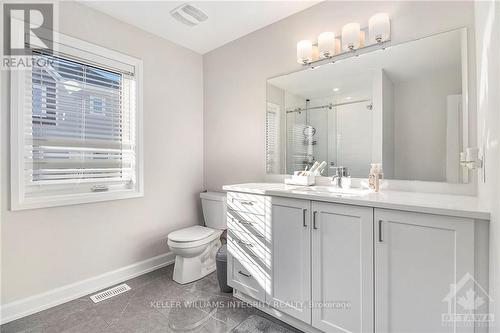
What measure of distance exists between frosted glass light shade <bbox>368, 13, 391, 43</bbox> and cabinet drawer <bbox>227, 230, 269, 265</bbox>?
165 centimetres

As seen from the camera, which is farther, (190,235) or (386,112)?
(190,235)

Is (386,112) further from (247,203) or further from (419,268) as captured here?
(247,203)

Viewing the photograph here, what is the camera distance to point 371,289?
1236 mm

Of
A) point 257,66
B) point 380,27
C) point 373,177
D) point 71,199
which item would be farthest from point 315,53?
point 71,199

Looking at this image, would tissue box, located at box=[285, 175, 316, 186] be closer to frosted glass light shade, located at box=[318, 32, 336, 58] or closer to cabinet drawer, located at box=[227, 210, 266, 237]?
cabinet drawer, located at box=[227, 210, 266, 237]

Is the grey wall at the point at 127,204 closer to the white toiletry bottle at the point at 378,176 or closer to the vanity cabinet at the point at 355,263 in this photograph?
the vanity cabinet at the point at 355,263

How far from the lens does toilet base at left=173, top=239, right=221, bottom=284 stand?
2221 millimetres

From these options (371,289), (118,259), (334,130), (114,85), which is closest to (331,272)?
(371,289)

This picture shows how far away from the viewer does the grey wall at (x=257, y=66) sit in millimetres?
1547

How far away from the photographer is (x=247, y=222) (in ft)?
5.92

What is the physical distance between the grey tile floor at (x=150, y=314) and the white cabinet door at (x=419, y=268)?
0.75 meters

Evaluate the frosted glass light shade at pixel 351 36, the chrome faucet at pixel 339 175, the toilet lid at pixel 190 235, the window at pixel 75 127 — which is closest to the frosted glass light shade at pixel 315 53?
the frosted glass light shade at pixel 351 36

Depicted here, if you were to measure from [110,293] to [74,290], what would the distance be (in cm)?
28

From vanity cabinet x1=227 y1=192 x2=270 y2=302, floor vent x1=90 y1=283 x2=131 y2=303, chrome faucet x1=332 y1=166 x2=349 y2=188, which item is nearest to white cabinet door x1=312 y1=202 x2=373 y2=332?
vanity cabinet x1=227 y1=192 x2=270 y2=302
